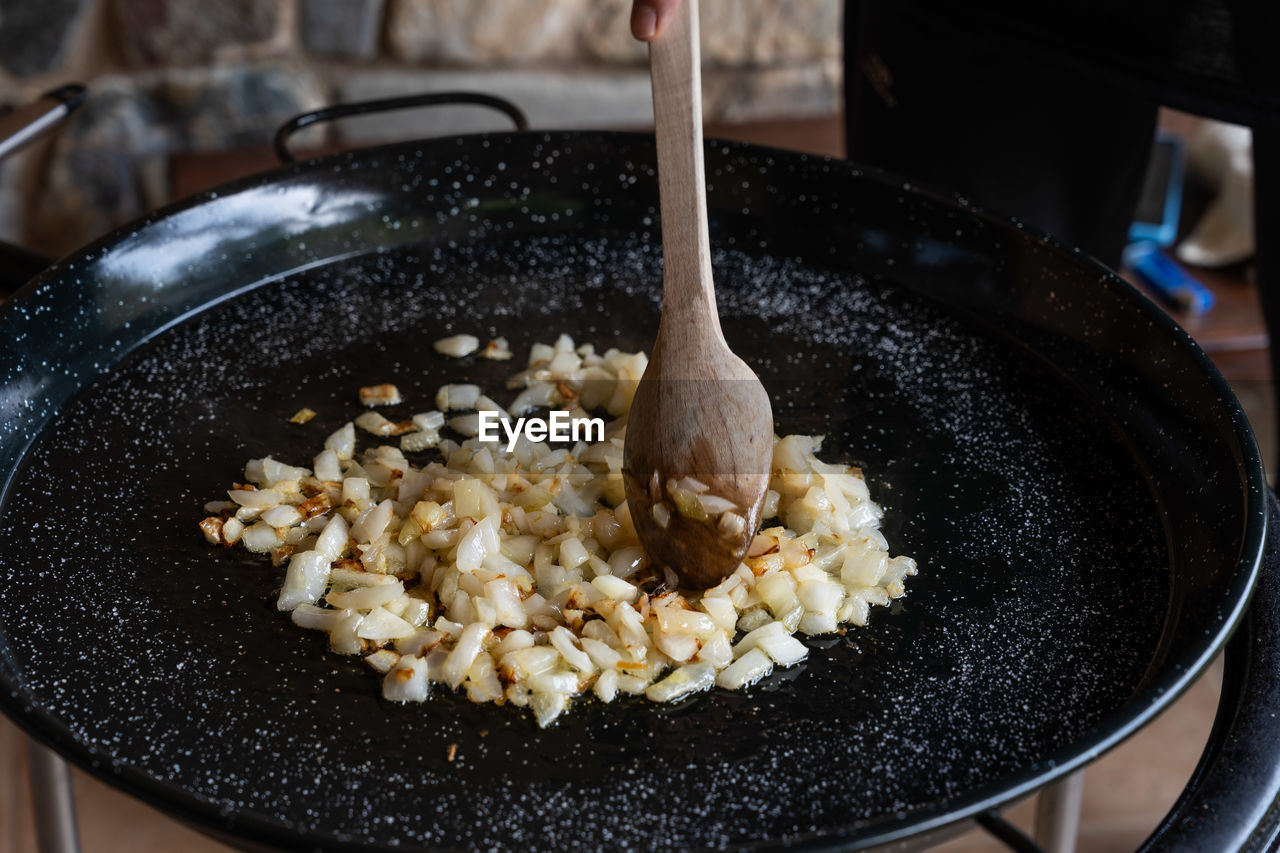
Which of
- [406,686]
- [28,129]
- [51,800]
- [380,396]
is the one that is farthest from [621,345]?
[51,800]

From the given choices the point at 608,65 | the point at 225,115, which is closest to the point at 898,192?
the point at 608,65

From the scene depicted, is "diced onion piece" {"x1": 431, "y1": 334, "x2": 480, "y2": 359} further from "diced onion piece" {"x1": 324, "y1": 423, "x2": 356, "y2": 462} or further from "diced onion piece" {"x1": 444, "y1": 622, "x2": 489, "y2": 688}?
"diced onion piece" {"x1": 444, "y1": 622, "x2": 489, "y2": 688}

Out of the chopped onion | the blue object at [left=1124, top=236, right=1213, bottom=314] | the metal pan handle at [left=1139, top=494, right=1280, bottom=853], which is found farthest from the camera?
the blue object at [left=1124, top=236, right=1213, bottom=314]

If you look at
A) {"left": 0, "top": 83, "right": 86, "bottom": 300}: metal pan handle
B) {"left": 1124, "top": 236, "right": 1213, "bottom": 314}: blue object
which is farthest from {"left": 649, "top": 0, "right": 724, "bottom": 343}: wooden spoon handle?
{"left": 1124, "top": 236, "right": 1213, "bottom": 314}: blue object

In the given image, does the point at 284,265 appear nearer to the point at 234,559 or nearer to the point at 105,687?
the point at 234,559

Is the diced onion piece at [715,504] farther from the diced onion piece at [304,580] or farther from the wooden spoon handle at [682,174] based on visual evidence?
the diced onion piece at [304,580]

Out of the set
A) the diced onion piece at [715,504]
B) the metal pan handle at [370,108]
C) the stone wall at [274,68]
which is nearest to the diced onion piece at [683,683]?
the diced onion piece at [715,504]
